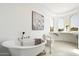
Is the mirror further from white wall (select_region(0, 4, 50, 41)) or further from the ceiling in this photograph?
white wall (select_region(0, 4, 50, 41))

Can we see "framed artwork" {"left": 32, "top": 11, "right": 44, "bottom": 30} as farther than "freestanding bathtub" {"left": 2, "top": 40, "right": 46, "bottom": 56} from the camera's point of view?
Yes

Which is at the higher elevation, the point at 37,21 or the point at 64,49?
the point at 37,21

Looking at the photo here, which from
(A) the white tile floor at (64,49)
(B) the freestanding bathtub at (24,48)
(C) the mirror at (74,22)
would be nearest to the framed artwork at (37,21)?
(B) the freestanding bathtub at (24,48)

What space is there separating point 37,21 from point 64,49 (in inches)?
30.7

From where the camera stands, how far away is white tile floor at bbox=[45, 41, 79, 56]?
6.68 feet

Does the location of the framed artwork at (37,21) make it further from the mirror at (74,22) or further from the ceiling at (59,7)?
the mirror at (74,22)

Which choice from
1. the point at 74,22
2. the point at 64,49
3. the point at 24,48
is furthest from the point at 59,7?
the point at 24,48

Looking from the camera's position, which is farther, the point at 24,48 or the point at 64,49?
the point at 64,49

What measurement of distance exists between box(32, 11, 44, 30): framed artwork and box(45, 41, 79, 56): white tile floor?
460 millimetres

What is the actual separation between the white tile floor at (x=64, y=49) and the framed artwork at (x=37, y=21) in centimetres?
46

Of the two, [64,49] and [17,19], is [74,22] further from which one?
[17,19]

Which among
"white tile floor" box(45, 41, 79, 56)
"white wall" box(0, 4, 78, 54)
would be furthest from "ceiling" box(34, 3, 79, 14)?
"white tile floor" box(45, 41, 79, 56)

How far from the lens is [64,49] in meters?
2.11

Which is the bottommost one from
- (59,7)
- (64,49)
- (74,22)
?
(64,49)
